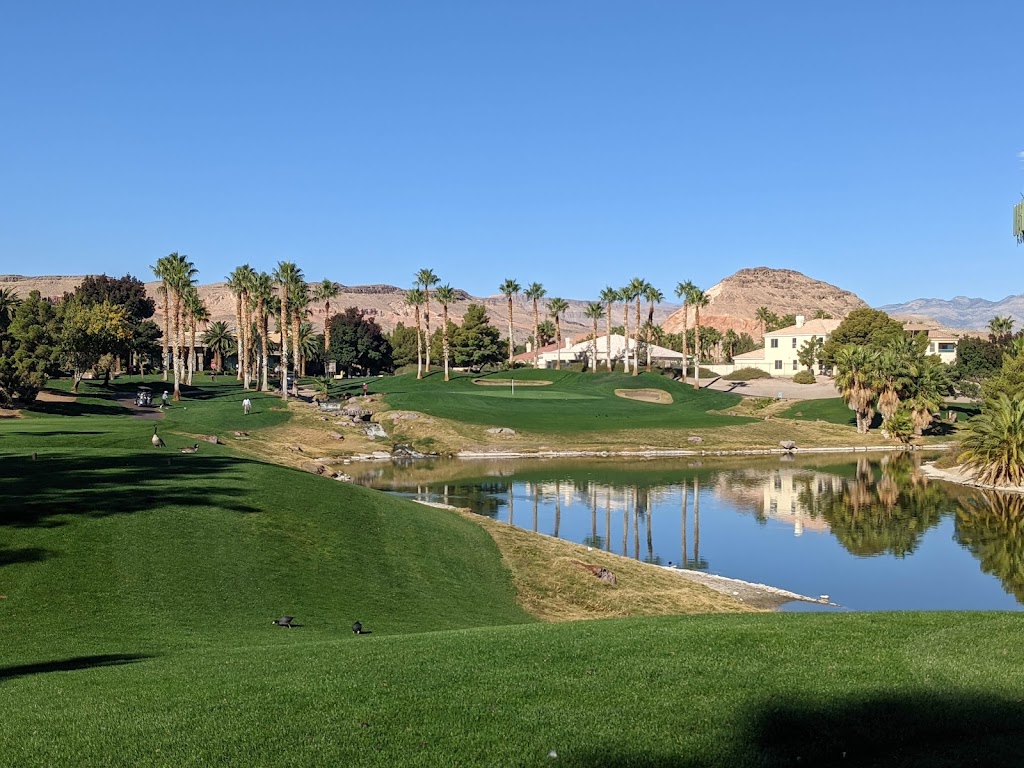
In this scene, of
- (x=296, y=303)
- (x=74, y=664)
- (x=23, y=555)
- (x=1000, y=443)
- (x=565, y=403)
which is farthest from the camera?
(x=296, y=303)

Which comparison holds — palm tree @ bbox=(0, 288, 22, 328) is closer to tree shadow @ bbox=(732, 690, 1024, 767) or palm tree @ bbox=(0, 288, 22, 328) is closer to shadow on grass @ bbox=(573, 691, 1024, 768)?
shadow on grass @ bbox=(573, 691, 1024, 768)

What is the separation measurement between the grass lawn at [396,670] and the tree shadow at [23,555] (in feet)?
0.26

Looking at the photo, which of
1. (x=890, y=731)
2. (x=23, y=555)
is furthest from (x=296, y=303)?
(x=890, y=731)

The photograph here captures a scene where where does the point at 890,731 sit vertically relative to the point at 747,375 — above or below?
below

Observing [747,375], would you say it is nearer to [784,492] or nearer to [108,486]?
[784,492]

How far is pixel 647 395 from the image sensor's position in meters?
110

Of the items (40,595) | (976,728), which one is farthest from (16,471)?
(976,728)

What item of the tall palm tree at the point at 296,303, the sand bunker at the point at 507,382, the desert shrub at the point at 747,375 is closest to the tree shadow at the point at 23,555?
the tall palm tree at the point at 296,303

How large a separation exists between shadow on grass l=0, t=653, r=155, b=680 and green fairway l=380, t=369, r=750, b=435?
70.1 m

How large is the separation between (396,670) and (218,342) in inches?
5759

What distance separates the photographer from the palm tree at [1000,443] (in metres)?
58.8

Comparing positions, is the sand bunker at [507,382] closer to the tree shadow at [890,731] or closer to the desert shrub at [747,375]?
the desert shrub at [747,375]

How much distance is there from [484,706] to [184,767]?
3.47 m

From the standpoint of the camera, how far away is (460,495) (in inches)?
2243
